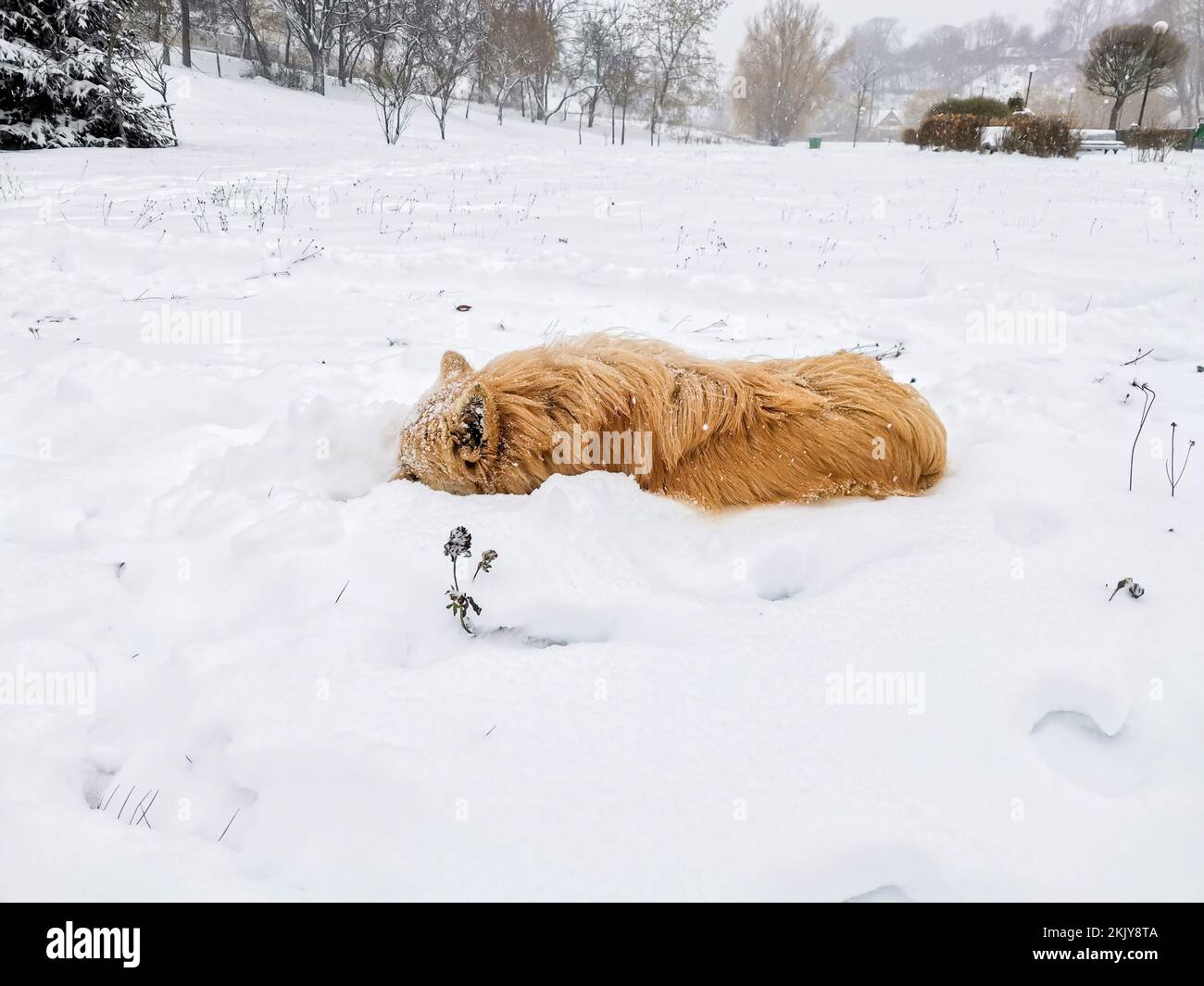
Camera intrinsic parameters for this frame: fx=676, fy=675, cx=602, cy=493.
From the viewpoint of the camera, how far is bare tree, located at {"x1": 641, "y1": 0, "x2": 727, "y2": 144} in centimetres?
4478

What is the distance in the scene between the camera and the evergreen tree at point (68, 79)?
1606 cm

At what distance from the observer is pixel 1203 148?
1026 inches

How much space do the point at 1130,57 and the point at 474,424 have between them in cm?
4319

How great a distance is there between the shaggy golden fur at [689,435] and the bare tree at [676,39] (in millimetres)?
46733

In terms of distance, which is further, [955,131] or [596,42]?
[596,42]

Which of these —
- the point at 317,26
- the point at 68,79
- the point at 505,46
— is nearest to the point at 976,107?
the point at 505,46

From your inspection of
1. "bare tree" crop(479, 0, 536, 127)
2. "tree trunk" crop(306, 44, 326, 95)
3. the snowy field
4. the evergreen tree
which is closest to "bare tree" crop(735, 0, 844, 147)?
"bare tree" crop(479, 0, 536, 127)

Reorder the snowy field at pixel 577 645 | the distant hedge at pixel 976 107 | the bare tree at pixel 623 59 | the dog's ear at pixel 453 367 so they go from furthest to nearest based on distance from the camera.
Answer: the bare tree at pixel 623 59 < the distant hedge at pixel 976 107 < the dog's ear at pixel 453 367 < the snowy field at pixel 577 645

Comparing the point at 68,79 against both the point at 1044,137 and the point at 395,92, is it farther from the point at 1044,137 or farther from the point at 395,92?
the point at 1044,137

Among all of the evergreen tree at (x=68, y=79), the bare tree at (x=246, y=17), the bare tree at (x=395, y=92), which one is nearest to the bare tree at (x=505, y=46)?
the bare tree at (x=395, y=92)

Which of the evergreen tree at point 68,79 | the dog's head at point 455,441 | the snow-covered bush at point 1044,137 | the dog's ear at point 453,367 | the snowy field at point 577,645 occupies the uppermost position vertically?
the snow-covered bush at point 1044,137

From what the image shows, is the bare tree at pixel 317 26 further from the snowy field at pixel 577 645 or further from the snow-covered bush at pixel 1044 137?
the snowy field at pixel 577 645

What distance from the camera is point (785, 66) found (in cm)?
6084
